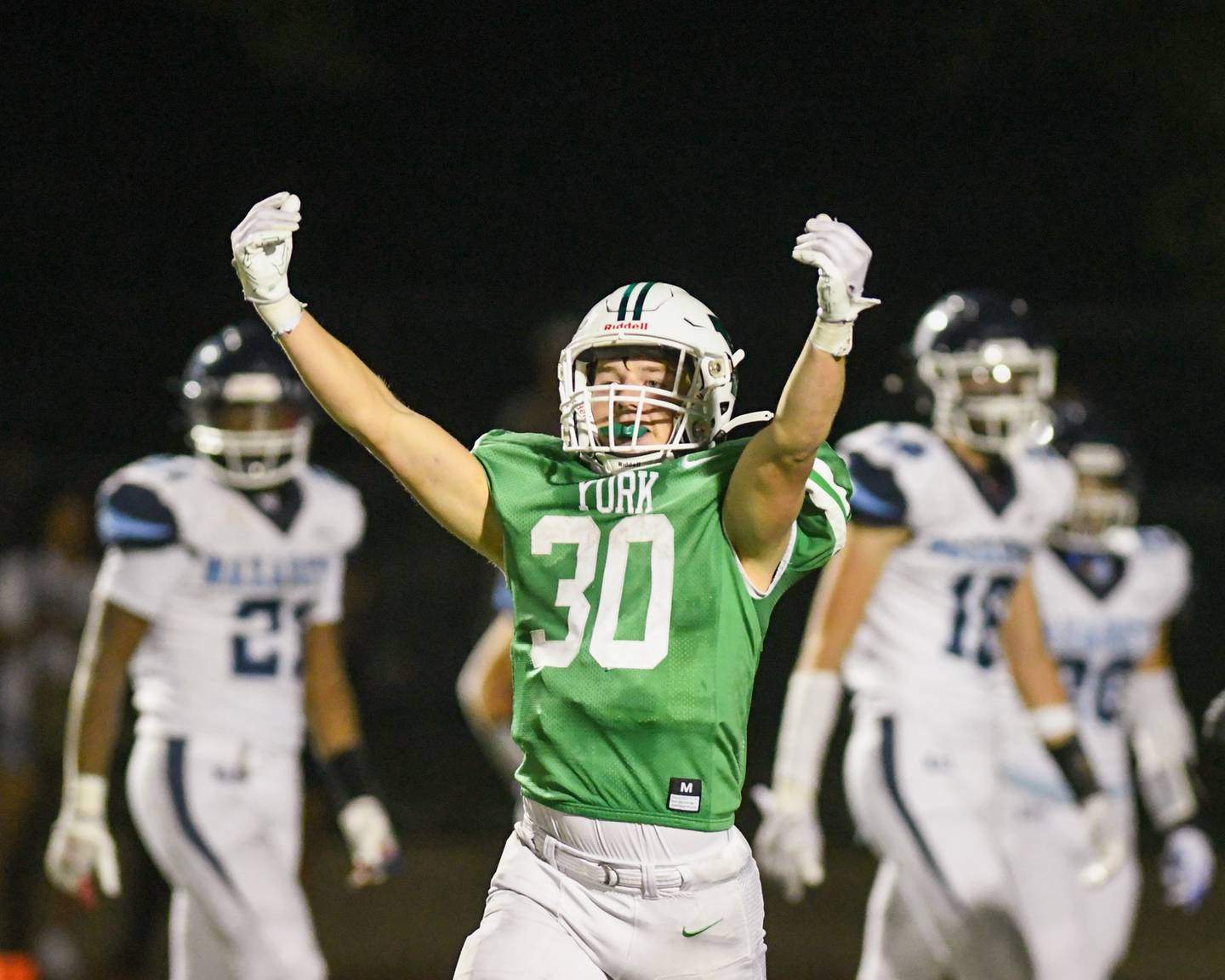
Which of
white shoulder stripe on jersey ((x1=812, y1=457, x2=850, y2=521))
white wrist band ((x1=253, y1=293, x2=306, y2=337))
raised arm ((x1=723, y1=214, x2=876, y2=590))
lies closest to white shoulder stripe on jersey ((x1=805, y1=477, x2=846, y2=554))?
white shoulder stripe on jersey ((x1=812, y1=457, x2=850, y2=521))

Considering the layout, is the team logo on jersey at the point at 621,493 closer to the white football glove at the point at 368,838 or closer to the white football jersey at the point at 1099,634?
the white football glove at the point at 368,838

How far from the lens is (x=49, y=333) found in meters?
9.33

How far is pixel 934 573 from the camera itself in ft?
19.3

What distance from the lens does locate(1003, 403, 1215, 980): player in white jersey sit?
20.6ft

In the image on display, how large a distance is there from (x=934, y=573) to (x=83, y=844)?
247 cm

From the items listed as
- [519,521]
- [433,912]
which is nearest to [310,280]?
[433,912]

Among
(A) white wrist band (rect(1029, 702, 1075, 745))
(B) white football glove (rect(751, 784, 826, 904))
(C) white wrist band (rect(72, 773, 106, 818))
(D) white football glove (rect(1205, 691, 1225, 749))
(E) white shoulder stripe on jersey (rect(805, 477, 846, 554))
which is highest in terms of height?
(E) white shoulder stripe on jersey (rect(805, 477, 846, 554))

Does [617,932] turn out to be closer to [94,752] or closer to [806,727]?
[806,727]

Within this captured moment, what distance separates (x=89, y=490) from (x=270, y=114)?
6.17 metres

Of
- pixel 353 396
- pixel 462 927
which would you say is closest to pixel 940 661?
pixel 353 396

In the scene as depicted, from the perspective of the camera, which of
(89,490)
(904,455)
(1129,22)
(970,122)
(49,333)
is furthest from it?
(970,122)

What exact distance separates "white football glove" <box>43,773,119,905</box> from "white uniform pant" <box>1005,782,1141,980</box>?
2.53m

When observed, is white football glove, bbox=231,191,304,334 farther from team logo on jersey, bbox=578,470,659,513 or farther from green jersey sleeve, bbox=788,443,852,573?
green jersey sleeve, bbox=788,443,852,573

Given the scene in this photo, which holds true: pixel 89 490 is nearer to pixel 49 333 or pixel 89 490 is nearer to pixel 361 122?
pixel 49 333
